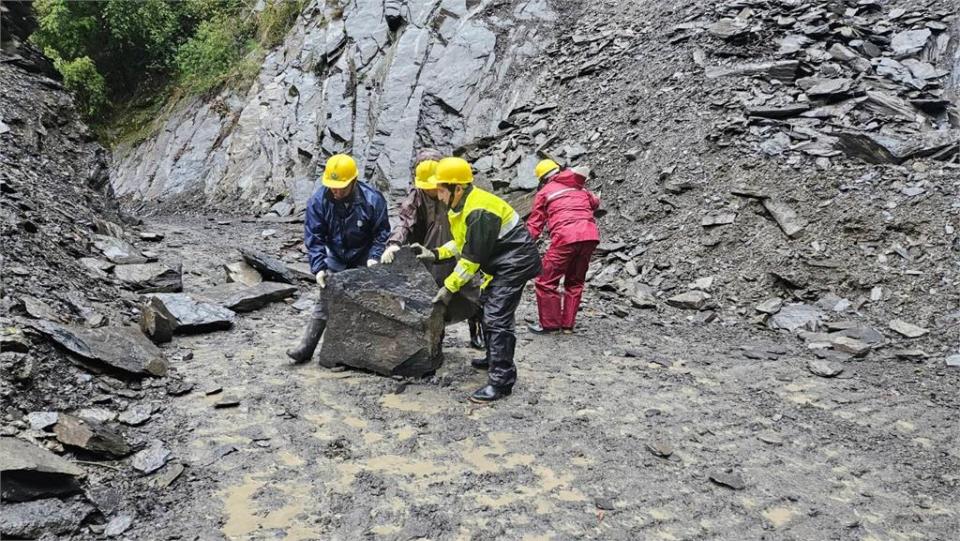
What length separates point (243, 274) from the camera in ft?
24.3

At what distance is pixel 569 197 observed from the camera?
6082mm

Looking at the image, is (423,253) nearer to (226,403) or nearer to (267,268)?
(226,403)

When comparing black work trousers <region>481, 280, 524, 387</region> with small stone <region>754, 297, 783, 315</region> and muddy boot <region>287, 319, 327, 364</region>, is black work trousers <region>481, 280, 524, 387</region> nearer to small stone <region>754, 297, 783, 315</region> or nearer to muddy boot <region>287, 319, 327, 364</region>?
muddy boot <region>287, 319, 327, 364</region>

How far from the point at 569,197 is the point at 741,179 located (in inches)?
119

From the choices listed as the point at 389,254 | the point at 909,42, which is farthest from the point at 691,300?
the point at 909,42

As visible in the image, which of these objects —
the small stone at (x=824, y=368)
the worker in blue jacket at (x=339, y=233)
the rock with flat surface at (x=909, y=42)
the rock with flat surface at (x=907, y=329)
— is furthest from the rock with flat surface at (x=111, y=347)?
the rock with flat surface at (x=909, y=42)

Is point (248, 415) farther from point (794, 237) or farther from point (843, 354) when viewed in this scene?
point (794, 237)

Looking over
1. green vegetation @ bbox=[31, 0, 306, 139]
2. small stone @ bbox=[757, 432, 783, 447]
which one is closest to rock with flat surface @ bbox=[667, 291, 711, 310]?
small stone @ bbox=[757, 432, 783, 447]

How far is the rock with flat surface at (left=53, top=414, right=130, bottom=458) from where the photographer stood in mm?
3225

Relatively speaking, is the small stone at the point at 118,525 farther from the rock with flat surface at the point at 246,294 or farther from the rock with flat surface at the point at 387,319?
the rock with flat surface at the point at 246,294

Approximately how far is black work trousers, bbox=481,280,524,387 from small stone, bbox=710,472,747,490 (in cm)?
148

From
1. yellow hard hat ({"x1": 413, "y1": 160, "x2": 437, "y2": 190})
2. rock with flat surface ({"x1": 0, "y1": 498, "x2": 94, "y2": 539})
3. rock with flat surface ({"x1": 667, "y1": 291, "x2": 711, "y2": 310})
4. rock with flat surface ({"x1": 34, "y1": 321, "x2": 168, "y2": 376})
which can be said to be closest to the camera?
rock with flat surface ({"x1": 0, "y1": 498, "x2": 94, "y2": 539})

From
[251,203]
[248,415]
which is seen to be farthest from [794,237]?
[251,203]

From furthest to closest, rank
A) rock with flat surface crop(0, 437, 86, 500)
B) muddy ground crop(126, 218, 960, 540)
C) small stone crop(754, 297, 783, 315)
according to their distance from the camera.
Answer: small stone crop(754, 297, 783, 315) < muddy ground crop(126, 218, 960, 540) < rock with flat surface crop(0, 437, 86, 500)
